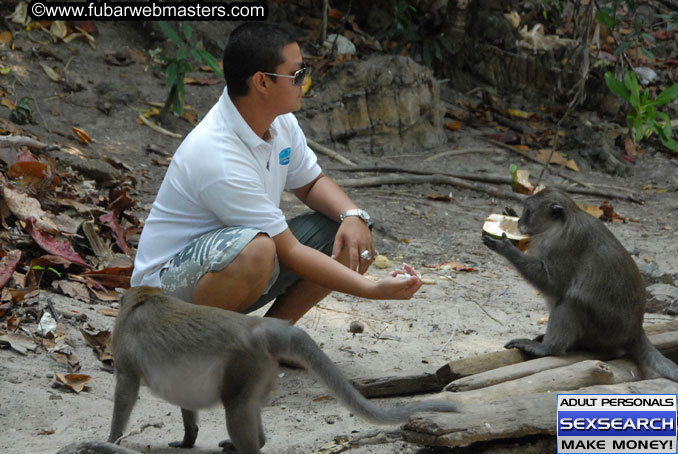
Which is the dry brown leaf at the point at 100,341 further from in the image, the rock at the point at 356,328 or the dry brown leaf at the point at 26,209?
the rock at the point at 356,328

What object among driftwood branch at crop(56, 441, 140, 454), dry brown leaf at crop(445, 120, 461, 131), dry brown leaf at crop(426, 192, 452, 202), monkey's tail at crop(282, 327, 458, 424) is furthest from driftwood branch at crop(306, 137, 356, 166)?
driftwood branch at crop(56, 441, 140, 454)

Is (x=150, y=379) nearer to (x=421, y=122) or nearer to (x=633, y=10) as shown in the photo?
(x=421, y=122)

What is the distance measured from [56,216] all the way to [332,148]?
4.06m

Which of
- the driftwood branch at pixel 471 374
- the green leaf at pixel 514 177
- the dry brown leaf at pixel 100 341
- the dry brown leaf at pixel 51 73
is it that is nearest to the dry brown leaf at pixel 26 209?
the dry brown leaf at pixel 100 341

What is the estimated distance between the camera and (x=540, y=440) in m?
2.87

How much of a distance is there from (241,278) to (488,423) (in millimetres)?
1226

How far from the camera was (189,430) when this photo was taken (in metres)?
3.13

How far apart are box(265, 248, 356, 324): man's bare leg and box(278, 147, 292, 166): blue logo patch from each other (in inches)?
20.9

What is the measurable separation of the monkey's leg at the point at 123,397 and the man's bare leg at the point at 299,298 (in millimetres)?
1236

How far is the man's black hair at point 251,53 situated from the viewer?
3.50 metres

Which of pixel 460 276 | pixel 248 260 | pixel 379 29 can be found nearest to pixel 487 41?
pixel 379 29

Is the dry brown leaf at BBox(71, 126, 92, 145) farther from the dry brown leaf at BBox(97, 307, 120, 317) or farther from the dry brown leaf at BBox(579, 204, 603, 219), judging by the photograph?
the dry brown leaf at BBox(579, 204, 603, 219)

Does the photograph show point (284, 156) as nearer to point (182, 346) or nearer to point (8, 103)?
point (182, 346)

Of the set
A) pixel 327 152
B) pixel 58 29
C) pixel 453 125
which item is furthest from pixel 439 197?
pixel 58 29
